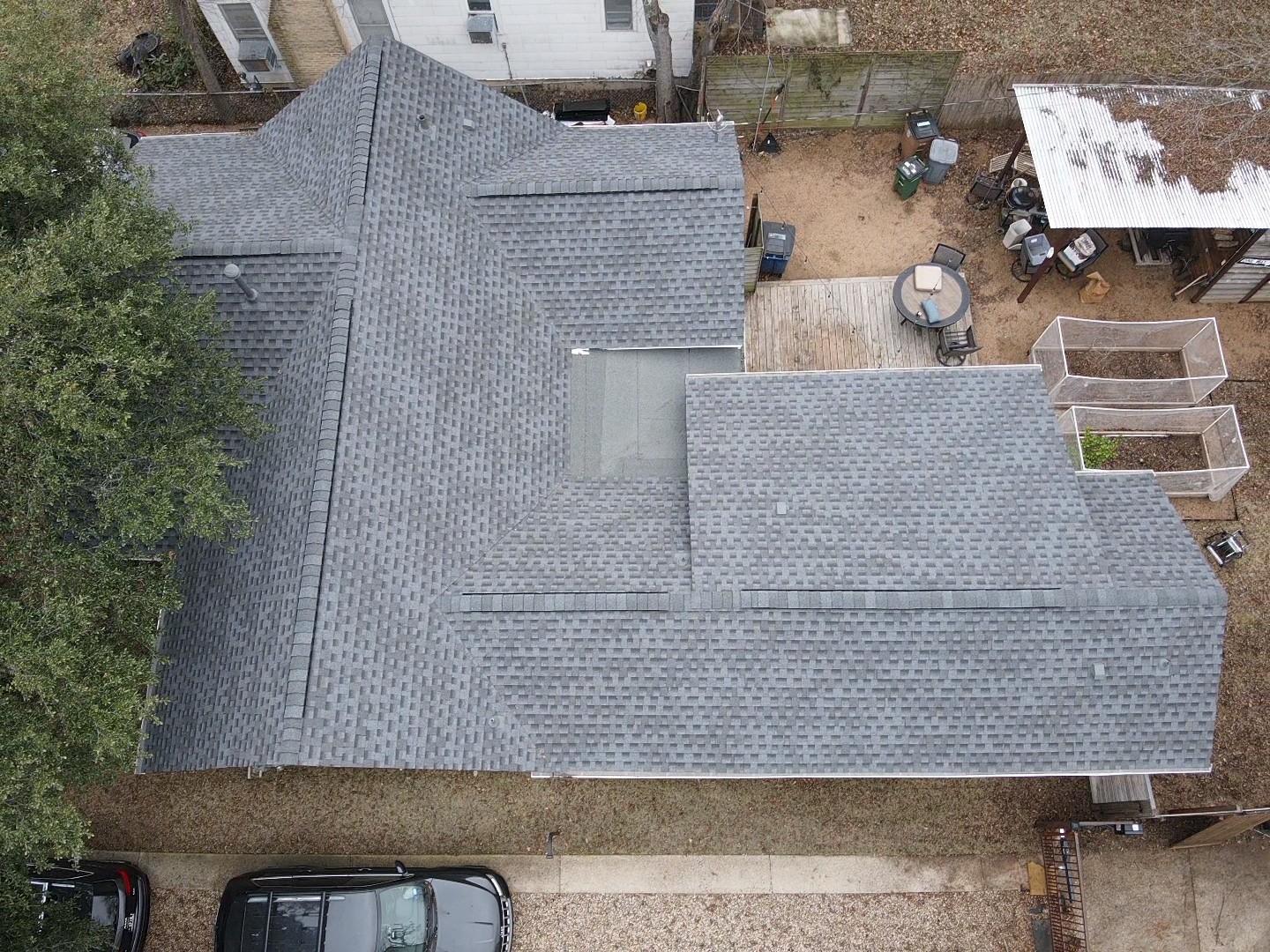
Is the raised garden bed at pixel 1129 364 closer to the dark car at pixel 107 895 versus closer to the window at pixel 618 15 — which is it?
Result: the window at pixel 618 15

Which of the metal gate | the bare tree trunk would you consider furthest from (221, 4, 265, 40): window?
the metal gate

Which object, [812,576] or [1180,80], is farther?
[1180,80]

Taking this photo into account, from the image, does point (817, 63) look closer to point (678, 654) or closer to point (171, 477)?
point (678, 654)

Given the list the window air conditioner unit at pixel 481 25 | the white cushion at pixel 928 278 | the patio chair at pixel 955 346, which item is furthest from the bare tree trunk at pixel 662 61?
the patio chair at pixel 955 346

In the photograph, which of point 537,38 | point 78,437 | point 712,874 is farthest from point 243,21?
point 712,874

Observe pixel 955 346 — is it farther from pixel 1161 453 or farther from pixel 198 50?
pixel 198 50

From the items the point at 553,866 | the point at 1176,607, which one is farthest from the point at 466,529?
the point at 1176,607
